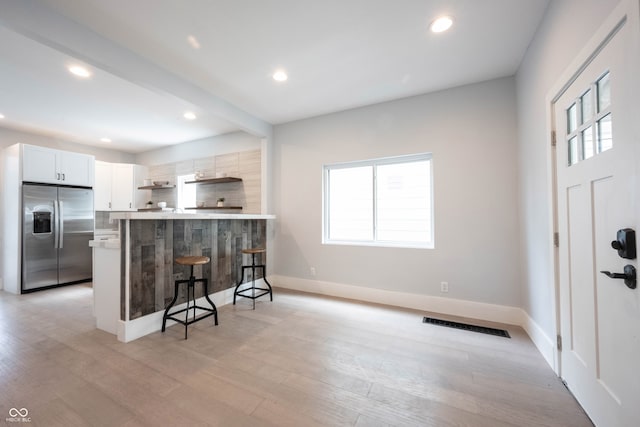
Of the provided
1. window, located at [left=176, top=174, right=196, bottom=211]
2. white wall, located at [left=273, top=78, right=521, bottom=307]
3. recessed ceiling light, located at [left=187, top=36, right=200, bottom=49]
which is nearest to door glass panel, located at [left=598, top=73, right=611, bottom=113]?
white wall, located at [left=273, top=78, right=521, bottom=307]

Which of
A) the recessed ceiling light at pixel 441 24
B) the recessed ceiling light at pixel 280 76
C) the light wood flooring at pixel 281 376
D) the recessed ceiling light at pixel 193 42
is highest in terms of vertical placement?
the recessed ceiling light at pixel 193 42

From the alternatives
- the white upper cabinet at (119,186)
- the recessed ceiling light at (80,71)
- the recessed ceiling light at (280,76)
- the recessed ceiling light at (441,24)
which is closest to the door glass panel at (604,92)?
the recessed ceiling light at (441,24)

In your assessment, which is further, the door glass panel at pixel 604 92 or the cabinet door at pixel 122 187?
the cabinet door at pixel 122 187

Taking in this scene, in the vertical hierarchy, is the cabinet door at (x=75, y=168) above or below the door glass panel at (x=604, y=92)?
above

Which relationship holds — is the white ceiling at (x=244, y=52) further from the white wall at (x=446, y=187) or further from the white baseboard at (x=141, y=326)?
the white baseboard at (x=141, y=326)

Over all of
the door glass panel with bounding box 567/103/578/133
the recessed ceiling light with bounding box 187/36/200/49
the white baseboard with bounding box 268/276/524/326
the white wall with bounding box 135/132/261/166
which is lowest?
the white baseboard with bounding box 268/276/524/326

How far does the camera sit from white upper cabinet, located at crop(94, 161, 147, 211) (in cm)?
541

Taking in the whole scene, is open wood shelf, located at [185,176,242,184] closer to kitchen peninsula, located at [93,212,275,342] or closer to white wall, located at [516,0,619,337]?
kitchen peninsula, located at [93,212,275,342]

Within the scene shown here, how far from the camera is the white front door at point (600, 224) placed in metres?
1.12

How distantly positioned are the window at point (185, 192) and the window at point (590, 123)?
5.60 m

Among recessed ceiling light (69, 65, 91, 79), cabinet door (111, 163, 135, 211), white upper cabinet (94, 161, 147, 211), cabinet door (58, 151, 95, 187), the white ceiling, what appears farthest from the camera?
cabinet door (111, 163, 135, 211)

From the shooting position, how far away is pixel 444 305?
308 centimetres

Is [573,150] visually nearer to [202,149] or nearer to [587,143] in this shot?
[587,143]

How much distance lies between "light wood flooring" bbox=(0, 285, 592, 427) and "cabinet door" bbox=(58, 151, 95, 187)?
8.58ft
